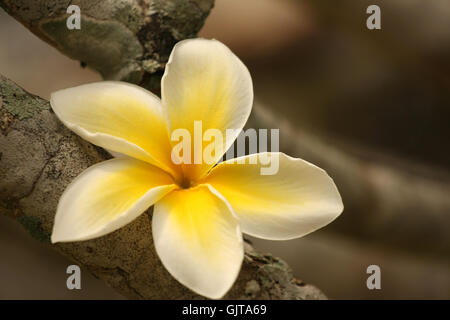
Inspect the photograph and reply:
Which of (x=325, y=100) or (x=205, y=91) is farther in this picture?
(x=325, y=100)

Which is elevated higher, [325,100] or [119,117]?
[119,117]

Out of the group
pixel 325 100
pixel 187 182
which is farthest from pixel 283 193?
pixel 325 100

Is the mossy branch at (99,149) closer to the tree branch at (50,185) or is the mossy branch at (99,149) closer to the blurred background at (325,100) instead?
the tree branch at (50,185)

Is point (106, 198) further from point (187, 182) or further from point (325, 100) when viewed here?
point (325, 100)

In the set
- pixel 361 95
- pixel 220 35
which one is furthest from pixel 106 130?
pixel 361 95

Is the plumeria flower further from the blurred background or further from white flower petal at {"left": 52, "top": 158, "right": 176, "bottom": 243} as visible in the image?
the blurred background

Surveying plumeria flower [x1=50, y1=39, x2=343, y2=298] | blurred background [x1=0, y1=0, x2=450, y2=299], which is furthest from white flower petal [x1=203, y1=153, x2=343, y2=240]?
blurred background [x1=0, y1=0, x2=450, y2=299]
